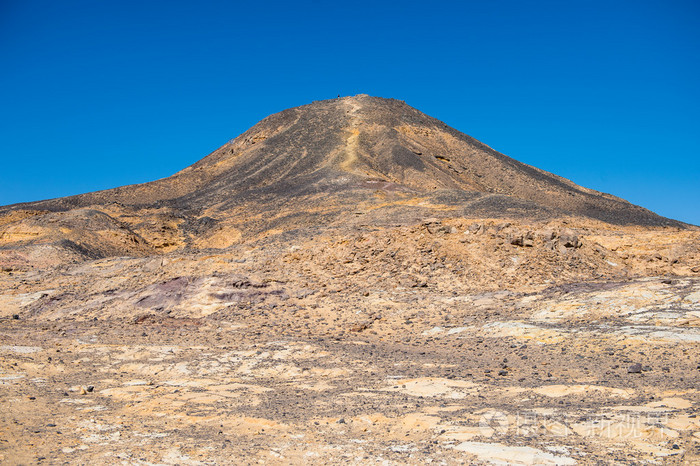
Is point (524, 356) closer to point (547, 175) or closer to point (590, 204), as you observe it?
point (590, 204)

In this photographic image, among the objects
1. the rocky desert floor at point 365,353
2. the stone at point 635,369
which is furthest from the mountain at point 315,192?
the stone at point 635,369

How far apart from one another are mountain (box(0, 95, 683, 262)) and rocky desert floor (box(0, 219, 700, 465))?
6380 mm

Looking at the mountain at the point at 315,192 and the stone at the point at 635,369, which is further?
the mountain at the point at 315,192

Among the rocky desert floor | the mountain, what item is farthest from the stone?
the mountain

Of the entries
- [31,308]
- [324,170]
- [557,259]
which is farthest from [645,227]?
[31,308]

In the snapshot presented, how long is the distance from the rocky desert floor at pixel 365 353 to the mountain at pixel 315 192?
6.38 meters

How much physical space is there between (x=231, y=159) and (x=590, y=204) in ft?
87.9

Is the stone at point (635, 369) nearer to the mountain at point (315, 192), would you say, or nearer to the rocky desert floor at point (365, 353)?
the rocky desert floor at point (365, 353)

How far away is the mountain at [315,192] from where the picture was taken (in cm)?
2620

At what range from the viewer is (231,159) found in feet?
150

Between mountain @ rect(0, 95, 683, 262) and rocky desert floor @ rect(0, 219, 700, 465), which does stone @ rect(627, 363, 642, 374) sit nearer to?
rocky desert floor @ rect(0, 219, 700, 465)

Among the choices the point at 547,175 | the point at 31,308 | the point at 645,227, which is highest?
the point at 547,175

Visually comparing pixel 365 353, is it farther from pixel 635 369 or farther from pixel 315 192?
pixel 315 192

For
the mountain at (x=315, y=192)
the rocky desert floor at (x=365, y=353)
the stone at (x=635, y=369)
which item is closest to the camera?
the rocky desert floor at (x=365, y=353)
